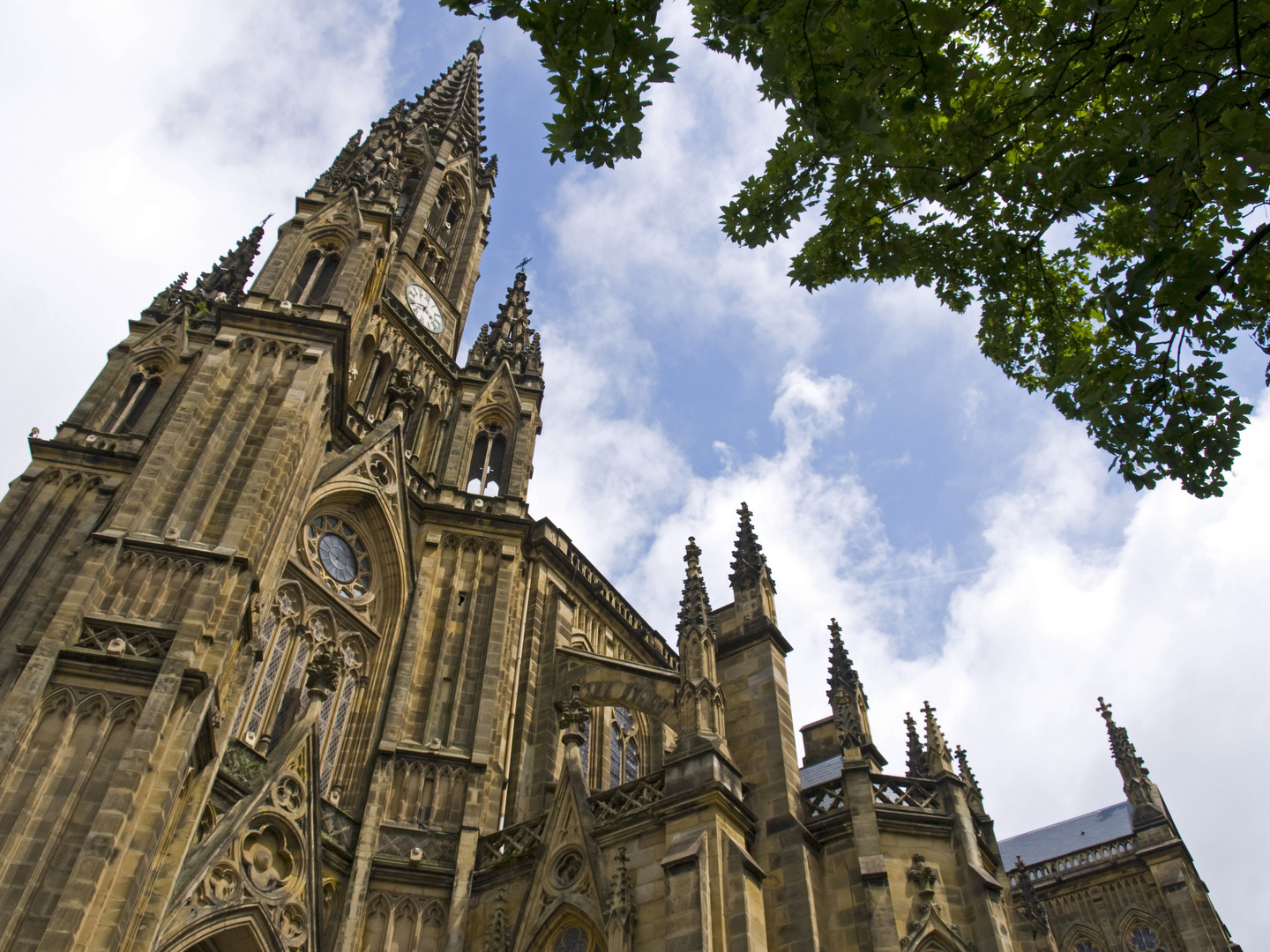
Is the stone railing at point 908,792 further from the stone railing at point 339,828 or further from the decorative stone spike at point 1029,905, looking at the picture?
the decorative stone spike at point 1029,905

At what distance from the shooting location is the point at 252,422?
52.5 feet

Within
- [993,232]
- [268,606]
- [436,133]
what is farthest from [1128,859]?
[436,133]

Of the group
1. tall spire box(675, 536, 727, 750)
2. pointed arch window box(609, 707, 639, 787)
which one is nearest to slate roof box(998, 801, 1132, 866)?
pointed arch window box(609, 707, 639, 787)

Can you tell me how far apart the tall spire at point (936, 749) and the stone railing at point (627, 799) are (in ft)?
16.4

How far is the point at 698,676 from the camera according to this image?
15.6 meters

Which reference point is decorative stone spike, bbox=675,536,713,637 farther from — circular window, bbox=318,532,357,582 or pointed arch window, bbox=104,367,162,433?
pointed arch window, bbox=104,367,162,433

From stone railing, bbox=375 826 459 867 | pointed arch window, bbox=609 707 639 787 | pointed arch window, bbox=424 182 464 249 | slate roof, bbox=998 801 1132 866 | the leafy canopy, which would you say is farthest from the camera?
slate roof, bbox=998 801 1132 866

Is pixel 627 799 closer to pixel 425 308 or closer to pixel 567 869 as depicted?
pixel 567 869

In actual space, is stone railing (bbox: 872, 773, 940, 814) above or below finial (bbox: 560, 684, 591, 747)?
below

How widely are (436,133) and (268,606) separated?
24.0 m

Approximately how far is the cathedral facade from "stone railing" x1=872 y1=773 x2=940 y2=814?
0.06 meters

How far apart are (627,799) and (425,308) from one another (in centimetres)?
1813

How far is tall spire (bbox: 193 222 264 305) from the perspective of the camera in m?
26.2

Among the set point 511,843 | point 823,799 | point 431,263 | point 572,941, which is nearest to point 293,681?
point 511,843
